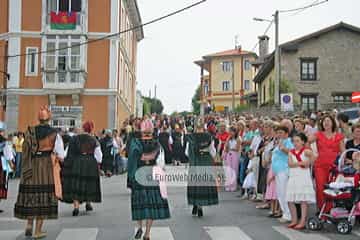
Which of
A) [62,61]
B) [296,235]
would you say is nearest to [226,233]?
[296,235]

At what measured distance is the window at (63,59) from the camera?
1358 inches

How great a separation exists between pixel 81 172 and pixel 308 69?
34.5 m

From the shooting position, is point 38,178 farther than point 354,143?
No

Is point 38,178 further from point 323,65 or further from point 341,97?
point 341,97

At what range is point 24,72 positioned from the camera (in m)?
35.3

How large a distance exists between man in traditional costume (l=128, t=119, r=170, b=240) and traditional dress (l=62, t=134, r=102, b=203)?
9.35ft

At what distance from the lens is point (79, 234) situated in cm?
891

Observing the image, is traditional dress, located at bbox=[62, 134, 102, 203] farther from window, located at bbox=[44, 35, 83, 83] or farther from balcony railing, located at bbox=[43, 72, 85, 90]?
window, located at bbox=[44, 35, 83, 83]

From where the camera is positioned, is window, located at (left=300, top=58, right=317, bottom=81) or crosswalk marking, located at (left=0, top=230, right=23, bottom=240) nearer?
crosswalk marking, located at (left=0, top=230, right=23, bottom=240)

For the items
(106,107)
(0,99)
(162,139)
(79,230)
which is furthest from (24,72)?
(79,230)

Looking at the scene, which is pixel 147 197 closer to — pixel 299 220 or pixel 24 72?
pixel 299 220

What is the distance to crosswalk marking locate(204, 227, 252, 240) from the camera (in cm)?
868

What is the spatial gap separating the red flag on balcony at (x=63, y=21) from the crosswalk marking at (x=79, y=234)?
1079 inches

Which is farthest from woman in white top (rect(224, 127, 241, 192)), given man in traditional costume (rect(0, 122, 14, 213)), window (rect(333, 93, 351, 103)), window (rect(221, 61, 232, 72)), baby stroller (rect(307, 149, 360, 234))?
window (rect(221, 61, 232, 72))
